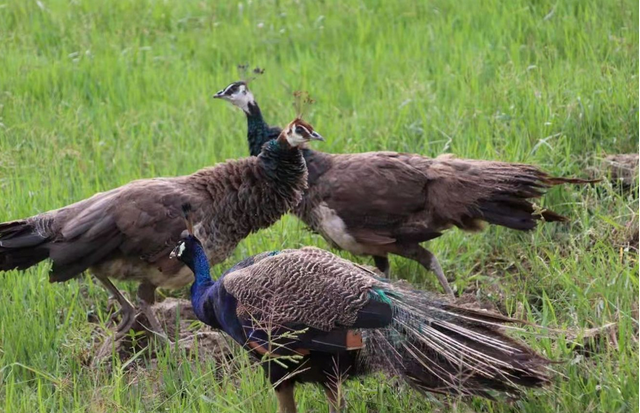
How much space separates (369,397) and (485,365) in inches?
31.7

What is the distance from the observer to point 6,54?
31.8ft

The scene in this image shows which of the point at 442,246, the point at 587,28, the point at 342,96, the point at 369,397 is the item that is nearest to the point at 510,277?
the point at 442,246

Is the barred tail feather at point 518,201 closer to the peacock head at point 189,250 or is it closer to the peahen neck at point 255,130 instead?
the peahen neck at point 255,130

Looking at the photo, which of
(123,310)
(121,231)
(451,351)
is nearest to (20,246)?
(121,231)

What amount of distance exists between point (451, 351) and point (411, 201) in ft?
6.57

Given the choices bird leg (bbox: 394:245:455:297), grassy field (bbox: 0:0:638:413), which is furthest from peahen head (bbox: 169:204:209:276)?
bird leg (bbox: 394:245:455:297)

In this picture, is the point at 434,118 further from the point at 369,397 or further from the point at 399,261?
the point at 369,397

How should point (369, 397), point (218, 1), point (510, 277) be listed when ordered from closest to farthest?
point (369, 397) → point (510, 277) → point (218, 1)

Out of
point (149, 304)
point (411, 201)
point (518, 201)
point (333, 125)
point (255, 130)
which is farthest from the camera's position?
point (333, 125)

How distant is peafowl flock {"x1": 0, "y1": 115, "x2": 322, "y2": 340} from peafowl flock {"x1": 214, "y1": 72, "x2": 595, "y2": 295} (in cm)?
34

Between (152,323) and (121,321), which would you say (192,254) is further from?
(121,321)

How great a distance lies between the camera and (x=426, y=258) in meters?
6.23

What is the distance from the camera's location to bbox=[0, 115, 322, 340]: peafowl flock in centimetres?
Answer: 587

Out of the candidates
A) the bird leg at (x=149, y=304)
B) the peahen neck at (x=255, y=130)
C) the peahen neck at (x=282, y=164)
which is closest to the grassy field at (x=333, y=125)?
the bird leg at (x=149, y=304)
